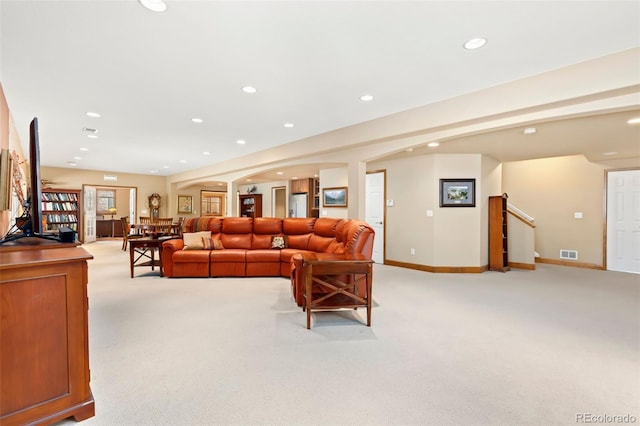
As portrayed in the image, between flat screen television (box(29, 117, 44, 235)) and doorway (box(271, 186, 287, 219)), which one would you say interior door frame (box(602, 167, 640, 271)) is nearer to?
doorway (box(271, 186, 287, 219))

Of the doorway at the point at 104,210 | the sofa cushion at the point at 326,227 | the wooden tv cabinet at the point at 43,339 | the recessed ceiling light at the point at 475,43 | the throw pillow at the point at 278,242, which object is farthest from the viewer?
the doorway at the point at 104,210

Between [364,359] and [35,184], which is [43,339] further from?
[364,359]

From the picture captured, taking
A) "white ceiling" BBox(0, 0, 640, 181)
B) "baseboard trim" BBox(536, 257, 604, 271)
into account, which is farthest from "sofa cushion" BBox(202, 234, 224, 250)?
"baseboard trim" BBox(536, 257, 604, 271)

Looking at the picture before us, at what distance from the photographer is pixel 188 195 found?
465 inches

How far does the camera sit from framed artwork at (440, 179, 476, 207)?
5.65 metres

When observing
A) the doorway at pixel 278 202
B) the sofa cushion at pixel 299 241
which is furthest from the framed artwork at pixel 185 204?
the sofa cushion at pixel 299 241

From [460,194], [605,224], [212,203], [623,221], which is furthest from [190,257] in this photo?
[212,203]

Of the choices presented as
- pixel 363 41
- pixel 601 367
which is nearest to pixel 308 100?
pixel 363 41

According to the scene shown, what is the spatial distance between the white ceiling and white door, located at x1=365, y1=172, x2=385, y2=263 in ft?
7.82

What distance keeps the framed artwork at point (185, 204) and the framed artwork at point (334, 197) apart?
22.4 feet

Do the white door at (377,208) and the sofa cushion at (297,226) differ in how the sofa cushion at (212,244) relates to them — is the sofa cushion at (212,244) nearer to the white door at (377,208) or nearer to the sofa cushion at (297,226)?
the sofa cushion at (297,226)

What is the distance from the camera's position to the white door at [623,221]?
18.6 feet

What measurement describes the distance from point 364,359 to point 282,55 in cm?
257

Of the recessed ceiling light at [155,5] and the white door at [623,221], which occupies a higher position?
the recessed ceiling light at [155,5]
